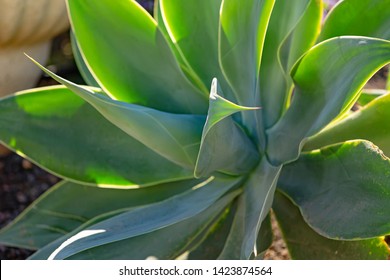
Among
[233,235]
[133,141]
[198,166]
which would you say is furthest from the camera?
[133,141]

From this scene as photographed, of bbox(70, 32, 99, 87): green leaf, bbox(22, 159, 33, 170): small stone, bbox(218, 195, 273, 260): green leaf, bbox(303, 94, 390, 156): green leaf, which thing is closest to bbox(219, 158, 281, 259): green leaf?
bbox(218, 195, 273, 260): green leaf

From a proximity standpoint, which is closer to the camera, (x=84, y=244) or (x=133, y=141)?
(x=84, y=244)

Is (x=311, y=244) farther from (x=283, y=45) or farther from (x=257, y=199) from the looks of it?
(x=283, y=45)

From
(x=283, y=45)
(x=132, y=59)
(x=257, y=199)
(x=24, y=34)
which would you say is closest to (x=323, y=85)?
(x=283, y=45)

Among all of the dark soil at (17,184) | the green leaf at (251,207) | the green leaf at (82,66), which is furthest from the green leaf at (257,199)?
the dark soil at (17,184)

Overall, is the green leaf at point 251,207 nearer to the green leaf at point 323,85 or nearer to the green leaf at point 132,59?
the green leaf at point 323,85

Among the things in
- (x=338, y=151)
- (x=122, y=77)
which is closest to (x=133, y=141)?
(x=122, y=77)
